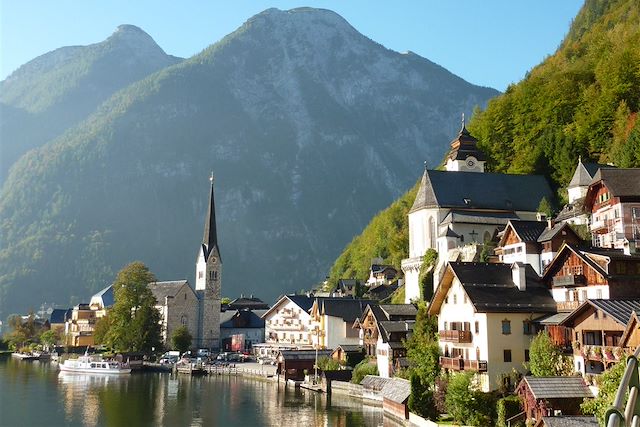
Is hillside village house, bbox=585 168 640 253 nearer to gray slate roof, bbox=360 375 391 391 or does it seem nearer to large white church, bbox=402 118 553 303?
large white church, bbox=402 118 553 303

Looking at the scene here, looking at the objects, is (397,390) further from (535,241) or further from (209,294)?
(209,294)

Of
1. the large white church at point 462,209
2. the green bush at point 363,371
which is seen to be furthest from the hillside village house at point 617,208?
the green bush at point 363,371

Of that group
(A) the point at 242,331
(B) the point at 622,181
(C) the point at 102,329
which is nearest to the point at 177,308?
(A) the point at 242,331

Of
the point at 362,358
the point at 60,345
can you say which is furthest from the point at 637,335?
the point at 60,345

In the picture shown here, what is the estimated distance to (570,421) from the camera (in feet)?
95.5

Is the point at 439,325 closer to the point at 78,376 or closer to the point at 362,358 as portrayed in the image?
the point at 362,358

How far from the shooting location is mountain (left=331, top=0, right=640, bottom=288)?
82562mm

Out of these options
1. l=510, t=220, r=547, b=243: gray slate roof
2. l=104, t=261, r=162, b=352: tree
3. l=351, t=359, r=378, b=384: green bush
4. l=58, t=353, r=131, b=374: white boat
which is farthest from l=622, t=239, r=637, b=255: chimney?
l=104, t=261, r=162, b=352: tree

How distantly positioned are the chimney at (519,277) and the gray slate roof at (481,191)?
31083 mm

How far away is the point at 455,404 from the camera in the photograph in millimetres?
38312

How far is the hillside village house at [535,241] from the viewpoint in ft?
159

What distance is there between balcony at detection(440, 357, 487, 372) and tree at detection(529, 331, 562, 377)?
11.7ft

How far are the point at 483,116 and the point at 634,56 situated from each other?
28.1 meters

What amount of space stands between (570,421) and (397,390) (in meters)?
19.2
